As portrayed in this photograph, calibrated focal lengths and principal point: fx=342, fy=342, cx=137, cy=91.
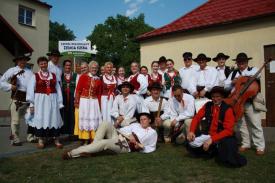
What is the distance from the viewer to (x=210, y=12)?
14547 millimetres

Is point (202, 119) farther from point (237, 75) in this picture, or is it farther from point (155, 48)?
point (155, 48)

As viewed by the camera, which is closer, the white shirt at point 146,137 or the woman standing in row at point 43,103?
the white shirt at point 146,137

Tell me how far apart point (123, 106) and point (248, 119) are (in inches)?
105

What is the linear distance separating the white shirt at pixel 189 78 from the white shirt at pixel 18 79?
11.9 ft

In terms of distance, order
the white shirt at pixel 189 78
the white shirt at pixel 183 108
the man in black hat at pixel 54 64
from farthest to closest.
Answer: the man in black hat at pixel 54 64, the white shirt at pixel 189 78, the white shirt at pixel 183 108

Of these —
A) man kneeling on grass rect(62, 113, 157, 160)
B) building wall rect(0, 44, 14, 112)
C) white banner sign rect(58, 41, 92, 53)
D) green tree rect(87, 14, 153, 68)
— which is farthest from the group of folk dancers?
green tree rect(87, 14, 153, 68)

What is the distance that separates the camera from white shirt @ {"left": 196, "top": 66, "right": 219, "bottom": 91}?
7.74 meters

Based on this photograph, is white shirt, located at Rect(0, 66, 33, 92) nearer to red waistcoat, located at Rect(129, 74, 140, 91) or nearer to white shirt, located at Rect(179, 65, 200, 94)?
red waistcoat, located at Rect(129, 74, 140, 91)

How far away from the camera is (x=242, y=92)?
6.35m

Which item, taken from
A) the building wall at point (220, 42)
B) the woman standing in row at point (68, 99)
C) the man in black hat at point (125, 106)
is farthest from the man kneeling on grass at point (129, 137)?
the building wall at point (220, 42)

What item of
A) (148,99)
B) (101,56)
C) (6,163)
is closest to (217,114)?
(148,99)

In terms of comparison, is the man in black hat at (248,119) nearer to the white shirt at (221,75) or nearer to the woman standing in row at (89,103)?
the white shirt at (221,75)

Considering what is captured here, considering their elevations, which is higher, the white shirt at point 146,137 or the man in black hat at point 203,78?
the man in black hat at point 203,78

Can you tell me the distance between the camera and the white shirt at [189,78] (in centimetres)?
805
